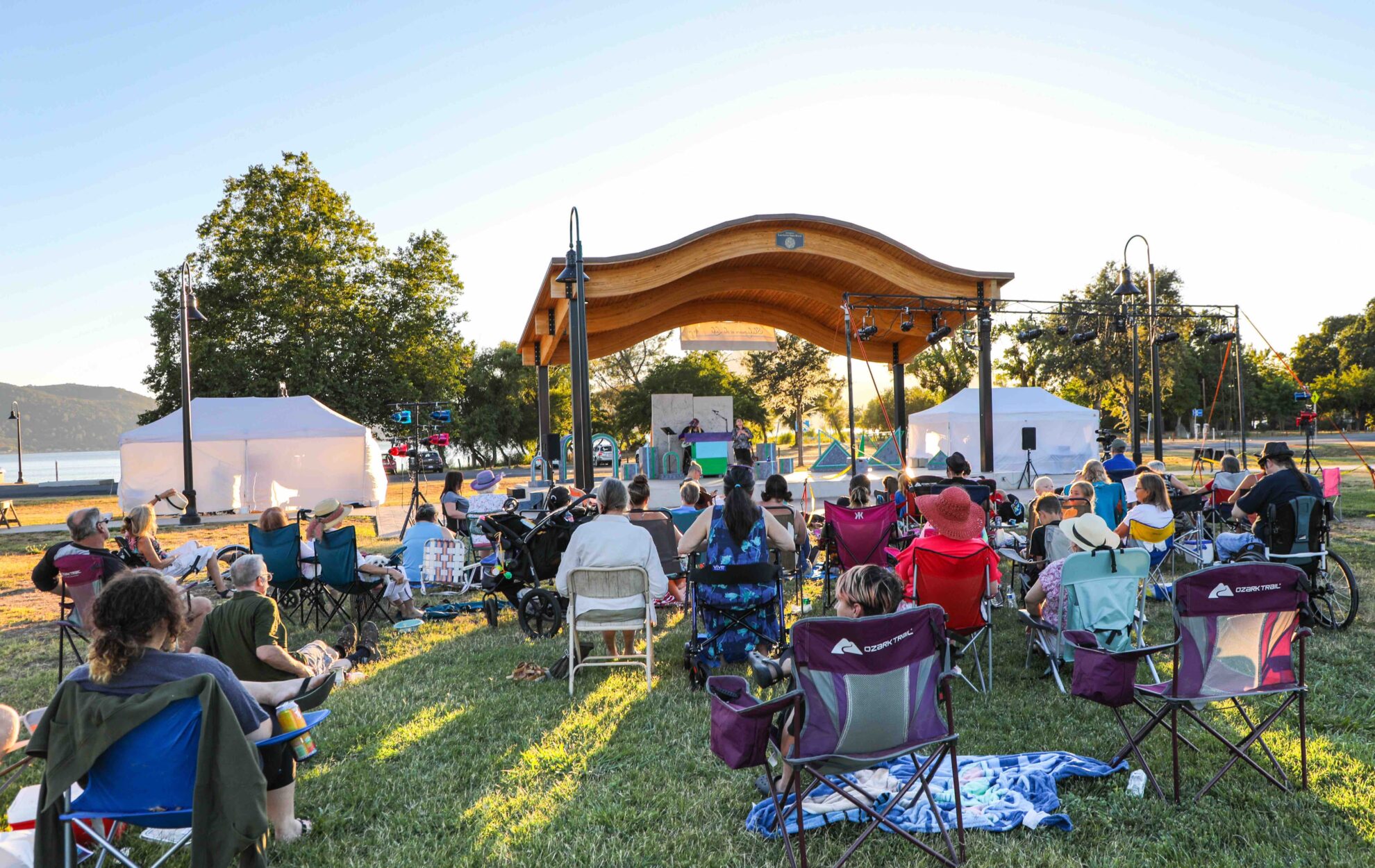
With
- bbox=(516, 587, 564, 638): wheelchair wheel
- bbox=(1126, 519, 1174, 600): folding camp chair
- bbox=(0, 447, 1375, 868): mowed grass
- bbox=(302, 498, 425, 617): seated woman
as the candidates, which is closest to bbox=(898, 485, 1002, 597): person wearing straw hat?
bbox=(0, 447, 1375, 868): mowed grass

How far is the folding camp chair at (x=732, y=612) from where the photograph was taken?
5.01 m

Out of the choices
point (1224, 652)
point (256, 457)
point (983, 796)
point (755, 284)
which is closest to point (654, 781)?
point (983, 796)

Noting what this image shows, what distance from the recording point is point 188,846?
3145mm

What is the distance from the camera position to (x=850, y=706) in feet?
9.00

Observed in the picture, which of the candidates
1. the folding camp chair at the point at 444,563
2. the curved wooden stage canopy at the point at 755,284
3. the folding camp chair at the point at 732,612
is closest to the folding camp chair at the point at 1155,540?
the folding camp chair at the point at 732,612

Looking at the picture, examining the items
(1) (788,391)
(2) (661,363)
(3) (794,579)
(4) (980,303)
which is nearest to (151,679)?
(3) (794,579)

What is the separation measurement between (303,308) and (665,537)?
25.9 m

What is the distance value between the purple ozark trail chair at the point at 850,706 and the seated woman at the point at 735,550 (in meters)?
2.21

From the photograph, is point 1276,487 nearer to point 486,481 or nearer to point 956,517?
point 956,517

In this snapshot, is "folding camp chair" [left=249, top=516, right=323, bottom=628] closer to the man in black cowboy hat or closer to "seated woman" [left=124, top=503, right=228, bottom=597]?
"seated woman" [left=124, top=503, right=228, bottom=597]

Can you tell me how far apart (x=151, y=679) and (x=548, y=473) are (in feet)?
33.8

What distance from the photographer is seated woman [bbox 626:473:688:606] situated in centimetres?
595

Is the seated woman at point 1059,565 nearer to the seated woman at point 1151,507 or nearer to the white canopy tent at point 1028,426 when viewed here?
the seated woman at point 1151,507

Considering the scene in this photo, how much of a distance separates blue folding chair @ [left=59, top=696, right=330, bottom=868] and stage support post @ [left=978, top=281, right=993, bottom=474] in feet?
43.0
